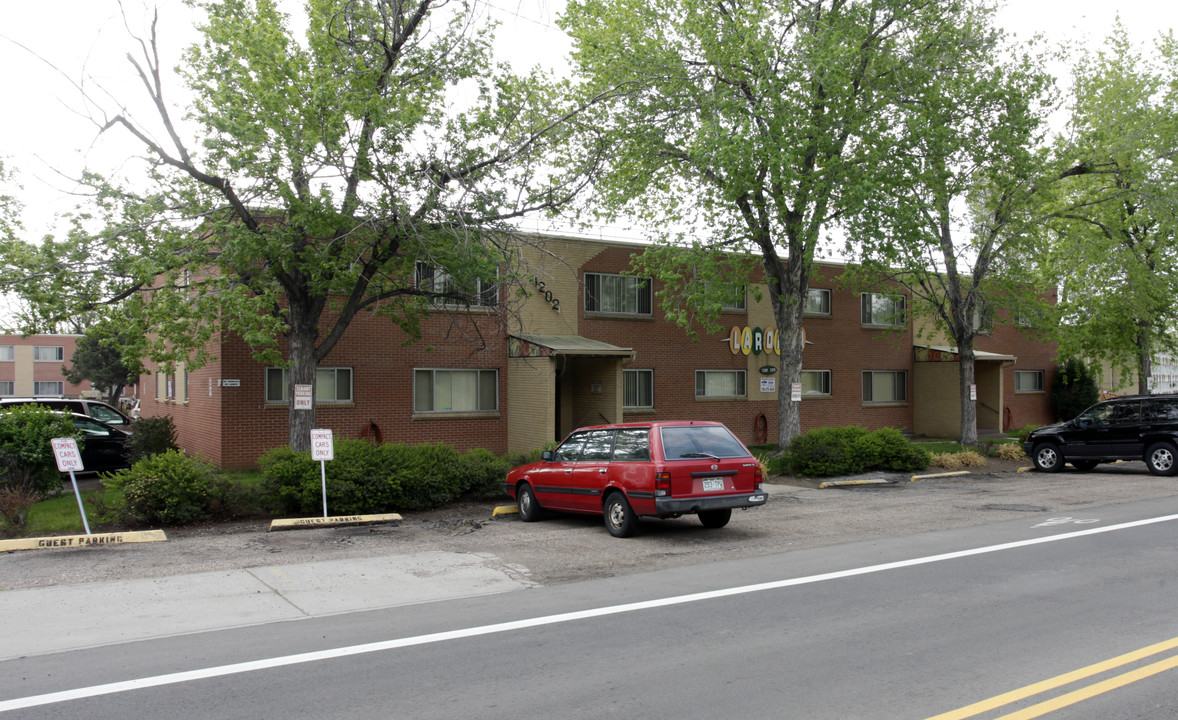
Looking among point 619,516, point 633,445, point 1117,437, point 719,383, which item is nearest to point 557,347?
point 719,383

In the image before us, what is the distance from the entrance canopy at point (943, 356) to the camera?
30055mm

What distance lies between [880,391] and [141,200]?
2489 centimetres

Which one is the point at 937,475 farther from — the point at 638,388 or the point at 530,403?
the point at 530,403

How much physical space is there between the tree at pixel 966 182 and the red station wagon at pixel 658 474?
9865 millimetres

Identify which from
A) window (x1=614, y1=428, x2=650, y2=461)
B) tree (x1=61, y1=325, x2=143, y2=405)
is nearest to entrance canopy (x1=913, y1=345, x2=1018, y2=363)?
window (x1=614, y1=428, x2=650, y2=461)

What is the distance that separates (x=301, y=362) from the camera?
16.4m

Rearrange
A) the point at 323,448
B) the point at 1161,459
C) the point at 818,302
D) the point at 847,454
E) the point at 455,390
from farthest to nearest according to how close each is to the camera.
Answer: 1. the point at 818,302
2. the point at 455,390
3. the point at 847,454
4. the point at 1161,459
5. the point at 323,448

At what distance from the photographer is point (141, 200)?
14.4 metres

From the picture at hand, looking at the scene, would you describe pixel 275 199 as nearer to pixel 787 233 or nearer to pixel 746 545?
pixel 746 545

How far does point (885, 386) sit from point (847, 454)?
41.0 ft

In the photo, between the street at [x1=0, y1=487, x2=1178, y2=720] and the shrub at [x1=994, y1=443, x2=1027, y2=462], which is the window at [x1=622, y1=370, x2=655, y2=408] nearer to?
the shrub at [x1=994, y1=443, x2=1027, y2=462]

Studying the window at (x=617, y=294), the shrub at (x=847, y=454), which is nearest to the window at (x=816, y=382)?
the window at (x=617, y=294)

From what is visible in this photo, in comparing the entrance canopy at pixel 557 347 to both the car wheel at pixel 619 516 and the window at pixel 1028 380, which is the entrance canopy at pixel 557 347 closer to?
the car wheel at pixel 619 516

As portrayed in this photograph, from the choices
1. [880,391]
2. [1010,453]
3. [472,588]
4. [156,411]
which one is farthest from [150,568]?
[880,391]
